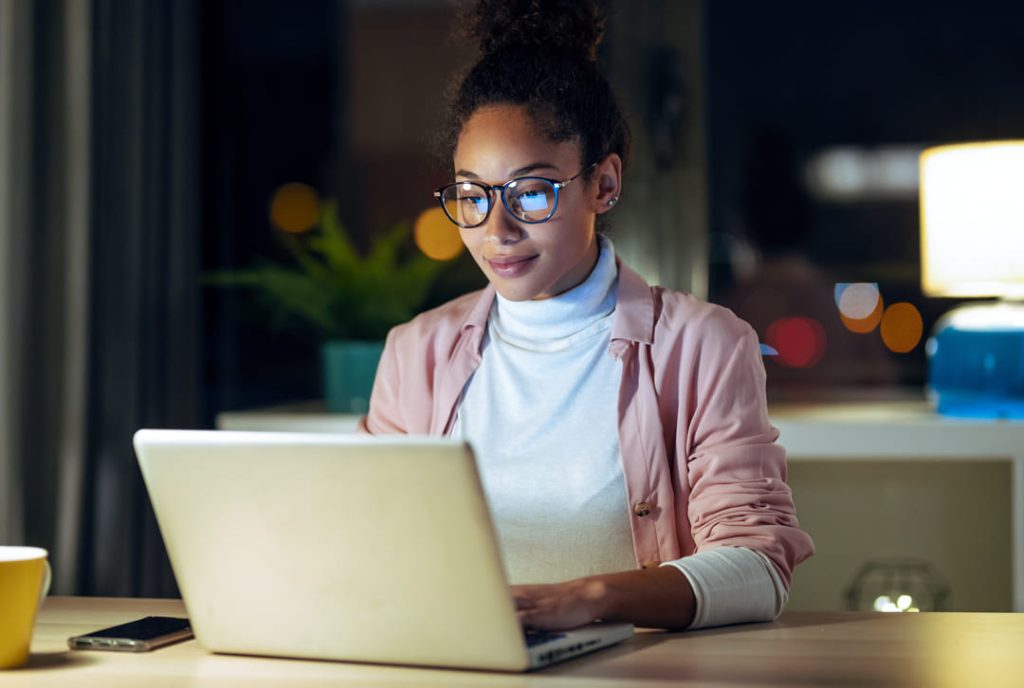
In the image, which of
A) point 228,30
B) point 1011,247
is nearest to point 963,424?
point 1011,247

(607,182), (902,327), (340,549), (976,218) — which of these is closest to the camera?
(340,549)

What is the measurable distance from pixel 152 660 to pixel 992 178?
1926 millimetres

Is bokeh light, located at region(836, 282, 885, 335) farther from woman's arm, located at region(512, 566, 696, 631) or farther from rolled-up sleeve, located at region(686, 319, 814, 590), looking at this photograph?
woman's arm, located at region(512, 566, 696, 631)

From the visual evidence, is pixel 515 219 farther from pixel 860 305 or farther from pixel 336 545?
pixel 860 305

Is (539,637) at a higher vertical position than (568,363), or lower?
lower

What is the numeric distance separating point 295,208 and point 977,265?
1674mm

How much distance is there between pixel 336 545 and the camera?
0.98 m

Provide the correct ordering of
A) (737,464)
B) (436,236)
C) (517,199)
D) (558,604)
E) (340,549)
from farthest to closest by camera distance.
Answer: (436,236) → (517,199) → (737,464) → (558,604) → (340,549)

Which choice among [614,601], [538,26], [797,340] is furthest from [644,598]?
[797,340]

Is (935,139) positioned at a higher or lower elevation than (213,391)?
higher

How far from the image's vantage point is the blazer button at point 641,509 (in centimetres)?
146

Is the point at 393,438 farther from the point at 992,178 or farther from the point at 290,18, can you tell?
the point at 290,18

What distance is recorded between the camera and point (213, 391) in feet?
10.8

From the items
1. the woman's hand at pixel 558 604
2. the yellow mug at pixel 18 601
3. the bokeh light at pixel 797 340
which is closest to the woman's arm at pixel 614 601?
the woman's hand at pixel 558 604
